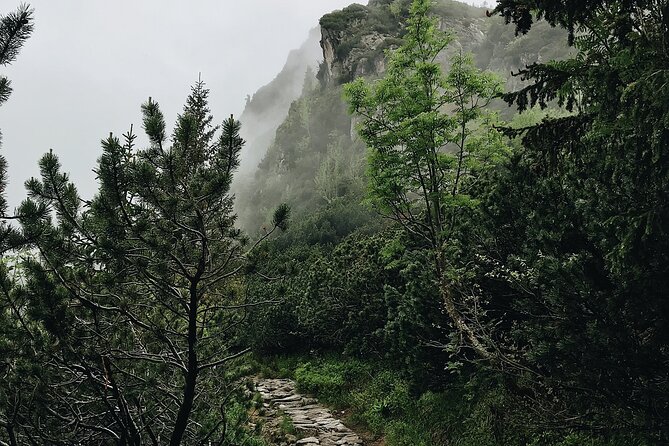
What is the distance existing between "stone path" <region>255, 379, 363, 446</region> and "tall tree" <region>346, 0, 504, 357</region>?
383 centimetres

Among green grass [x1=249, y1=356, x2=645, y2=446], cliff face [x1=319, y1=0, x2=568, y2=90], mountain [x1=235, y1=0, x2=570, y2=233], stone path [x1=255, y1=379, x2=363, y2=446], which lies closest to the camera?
green grass [x1=249, y1=356, x2=645, y2=446]

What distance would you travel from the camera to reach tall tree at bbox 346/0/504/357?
307 inches

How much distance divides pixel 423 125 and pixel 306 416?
6790mm

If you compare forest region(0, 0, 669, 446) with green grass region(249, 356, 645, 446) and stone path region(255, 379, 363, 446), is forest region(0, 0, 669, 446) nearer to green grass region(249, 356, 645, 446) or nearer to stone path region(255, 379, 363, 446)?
green grass region(249, 356, 645, 446)

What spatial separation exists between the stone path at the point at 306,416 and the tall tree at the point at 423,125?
3.83 m

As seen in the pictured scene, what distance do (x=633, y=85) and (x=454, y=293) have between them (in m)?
4.94

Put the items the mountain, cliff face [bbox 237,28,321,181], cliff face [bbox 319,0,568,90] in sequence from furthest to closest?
cliff face [bbox 237,28,321,181] < cliff face [bbox 319,0,568,90] < the mountain

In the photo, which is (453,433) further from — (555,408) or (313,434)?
(313,434)

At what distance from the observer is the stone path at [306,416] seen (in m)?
8.29

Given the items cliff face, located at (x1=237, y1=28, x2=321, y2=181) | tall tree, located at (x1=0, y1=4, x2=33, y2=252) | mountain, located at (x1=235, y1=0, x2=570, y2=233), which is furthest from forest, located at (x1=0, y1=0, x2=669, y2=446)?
cliff face, located at (x1=237, y1=28, x2=321, y2=181)

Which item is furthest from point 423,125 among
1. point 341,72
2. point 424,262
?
point 341,72

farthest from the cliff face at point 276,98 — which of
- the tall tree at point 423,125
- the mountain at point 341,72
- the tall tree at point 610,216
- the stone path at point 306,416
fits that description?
the tall tree at point 610,216

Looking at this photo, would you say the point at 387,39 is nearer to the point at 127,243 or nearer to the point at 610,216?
the point at 610,216

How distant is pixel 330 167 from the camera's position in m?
48.5
